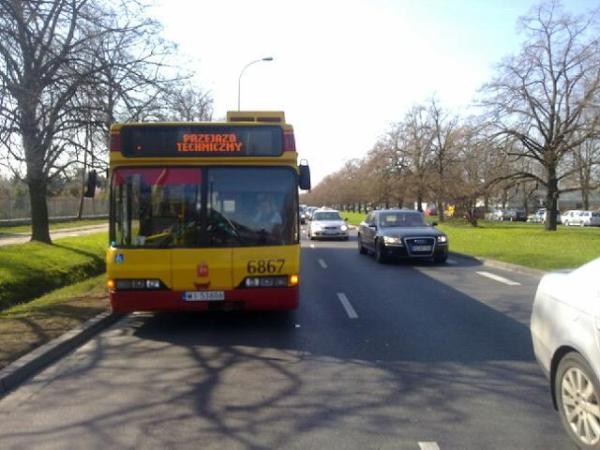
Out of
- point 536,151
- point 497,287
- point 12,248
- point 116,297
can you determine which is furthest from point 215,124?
point 536,151

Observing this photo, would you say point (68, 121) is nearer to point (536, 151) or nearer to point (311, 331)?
point (311, 331)

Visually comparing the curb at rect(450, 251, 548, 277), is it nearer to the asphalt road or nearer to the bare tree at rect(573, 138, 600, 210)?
the asphalt road

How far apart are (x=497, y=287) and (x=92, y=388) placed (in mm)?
9298

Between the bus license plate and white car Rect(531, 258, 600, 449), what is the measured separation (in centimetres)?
452

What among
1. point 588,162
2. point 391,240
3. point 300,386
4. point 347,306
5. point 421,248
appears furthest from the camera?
point 588,162

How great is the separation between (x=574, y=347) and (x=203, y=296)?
5176 mm

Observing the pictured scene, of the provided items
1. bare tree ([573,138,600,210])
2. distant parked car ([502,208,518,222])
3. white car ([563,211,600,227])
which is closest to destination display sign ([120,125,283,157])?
bare tree ([573,138,600,210])

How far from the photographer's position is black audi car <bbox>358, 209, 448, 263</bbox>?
57.7 feet

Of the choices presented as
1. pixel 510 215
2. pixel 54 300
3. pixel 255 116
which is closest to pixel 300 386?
pixel 255 116

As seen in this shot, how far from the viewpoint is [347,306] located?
34.3 feet

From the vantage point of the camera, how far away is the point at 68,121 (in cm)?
1311

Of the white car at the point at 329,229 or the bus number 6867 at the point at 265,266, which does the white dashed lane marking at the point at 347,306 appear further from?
the white car at the point at 329,229

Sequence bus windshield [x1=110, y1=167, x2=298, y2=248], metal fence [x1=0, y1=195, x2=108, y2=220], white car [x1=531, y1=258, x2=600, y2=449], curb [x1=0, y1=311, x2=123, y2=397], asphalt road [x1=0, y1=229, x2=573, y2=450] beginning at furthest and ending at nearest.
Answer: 1. metal fence [x1=0, y1=195, x2=108, y2=220]
2. bus windshield [x1=110, y1=167, x2=298, y2=248]
3. curb [x1=0, y1=311, x2=123, y2=397]
4. asphalt road [x1=0, y1=229, x2=573, y2=450]
5. white car [x1=531, y1=258, x2=600, y2=449]

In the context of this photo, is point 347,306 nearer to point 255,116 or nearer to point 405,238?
point 255,116
